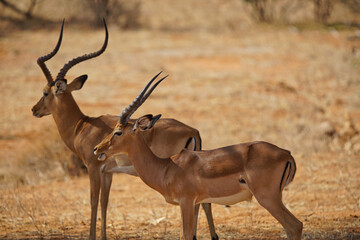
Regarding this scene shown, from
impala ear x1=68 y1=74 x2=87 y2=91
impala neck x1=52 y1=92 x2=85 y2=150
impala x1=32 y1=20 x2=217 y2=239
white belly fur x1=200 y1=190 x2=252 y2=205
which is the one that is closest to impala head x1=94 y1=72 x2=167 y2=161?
impala x1=32 y1=20 x2=217 y2=239

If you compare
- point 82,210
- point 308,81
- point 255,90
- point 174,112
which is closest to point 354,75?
point 308,81

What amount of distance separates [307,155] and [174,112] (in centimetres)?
544

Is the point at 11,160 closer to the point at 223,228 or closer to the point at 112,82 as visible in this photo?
the point at 223,228

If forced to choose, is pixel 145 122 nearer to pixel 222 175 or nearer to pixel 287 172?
pixel 222 175

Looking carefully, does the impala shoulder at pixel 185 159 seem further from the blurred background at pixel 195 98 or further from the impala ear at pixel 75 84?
the impala ear at pixel 75 84

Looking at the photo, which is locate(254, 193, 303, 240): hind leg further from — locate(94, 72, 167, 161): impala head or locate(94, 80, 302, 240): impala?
locate(94, 72, 167, 161): impala head

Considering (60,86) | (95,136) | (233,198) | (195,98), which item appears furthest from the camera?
(195,98)

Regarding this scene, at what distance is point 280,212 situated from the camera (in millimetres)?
5309

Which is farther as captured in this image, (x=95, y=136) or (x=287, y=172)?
(x=95, y=136)

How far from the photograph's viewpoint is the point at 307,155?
10.9 m

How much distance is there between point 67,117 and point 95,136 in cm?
61

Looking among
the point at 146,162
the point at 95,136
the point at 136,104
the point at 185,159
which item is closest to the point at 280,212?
the point at 185,159

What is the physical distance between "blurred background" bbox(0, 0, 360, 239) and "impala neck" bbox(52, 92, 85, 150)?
4.12 ft

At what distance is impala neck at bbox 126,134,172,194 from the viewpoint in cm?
577
